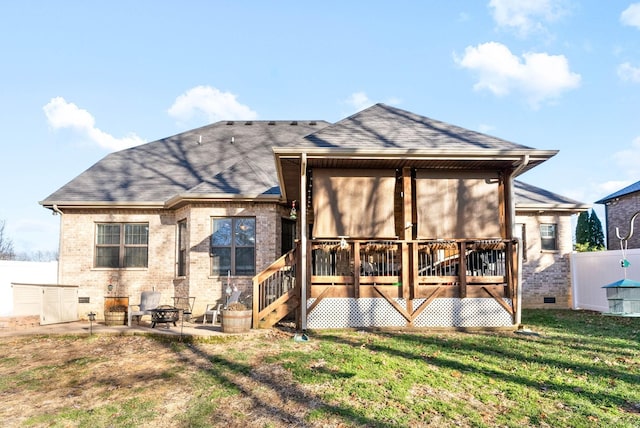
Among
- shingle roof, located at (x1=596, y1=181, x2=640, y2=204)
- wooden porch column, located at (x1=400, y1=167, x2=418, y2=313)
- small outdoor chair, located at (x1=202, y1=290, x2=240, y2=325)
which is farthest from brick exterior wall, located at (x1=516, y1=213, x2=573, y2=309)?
small outdoor chair, located at (x1=202, y1=290, x2=240, y2=325)

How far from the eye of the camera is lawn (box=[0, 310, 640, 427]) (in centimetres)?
497

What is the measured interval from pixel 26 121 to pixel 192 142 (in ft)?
28.8

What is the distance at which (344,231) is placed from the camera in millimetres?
9727

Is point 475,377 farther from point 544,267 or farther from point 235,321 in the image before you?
point 544,267

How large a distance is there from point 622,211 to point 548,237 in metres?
8.42

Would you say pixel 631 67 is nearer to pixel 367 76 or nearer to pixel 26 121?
pixel 367 76

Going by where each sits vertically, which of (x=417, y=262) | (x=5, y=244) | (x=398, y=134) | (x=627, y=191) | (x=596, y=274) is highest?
(x=627, y=191)

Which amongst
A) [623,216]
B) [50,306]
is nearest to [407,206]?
[50,306]

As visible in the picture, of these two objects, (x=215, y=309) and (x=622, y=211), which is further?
(x=622, y=211)

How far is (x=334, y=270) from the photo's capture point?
10812 mm

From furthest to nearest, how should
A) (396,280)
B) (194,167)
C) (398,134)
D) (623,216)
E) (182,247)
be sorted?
(623,216) → (194,167) → (182,247) → (398,134) → (396,280)

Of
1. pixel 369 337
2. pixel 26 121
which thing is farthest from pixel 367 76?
pixel 26 121

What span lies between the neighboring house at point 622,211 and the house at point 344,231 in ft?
23.3

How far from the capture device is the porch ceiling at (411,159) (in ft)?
29.8
